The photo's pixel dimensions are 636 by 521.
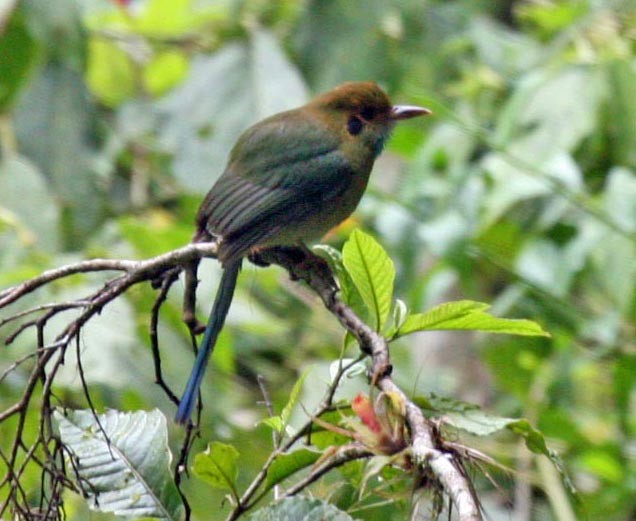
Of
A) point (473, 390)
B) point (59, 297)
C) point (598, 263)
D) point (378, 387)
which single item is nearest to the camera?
point (378, 387)

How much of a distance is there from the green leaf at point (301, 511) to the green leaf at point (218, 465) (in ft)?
0.34

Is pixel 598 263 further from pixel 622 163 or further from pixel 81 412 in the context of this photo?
pixel 81 412

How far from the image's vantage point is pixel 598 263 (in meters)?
2.82

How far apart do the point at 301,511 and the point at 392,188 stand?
10.5 ft

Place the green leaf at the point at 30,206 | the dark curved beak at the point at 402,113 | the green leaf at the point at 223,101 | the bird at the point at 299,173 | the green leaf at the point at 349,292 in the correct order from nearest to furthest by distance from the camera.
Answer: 1. the green leaf at the point at 349,292
2. the bird at the point at 299,173
3. the dark curved beak at the point at 402,113
4. the green leaf at the point at 30,206
5. the green leaf at the point at 223,101

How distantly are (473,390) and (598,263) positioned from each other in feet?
4.80

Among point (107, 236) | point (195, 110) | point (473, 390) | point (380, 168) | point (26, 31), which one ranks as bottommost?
point (473, 390)

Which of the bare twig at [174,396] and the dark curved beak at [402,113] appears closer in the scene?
the bare twig at [174,396]

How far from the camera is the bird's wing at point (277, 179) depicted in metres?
2.34

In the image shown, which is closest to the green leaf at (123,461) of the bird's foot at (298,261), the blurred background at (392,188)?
the bird's foot at (298,261)

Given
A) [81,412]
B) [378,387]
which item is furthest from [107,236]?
[378,387]

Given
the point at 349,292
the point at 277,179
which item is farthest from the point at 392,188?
the point at 349,292

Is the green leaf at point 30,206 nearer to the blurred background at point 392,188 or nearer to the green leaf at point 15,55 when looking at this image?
the blurred background at point 392,188

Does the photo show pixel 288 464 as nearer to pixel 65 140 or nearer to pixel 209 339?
pixel 209 339
